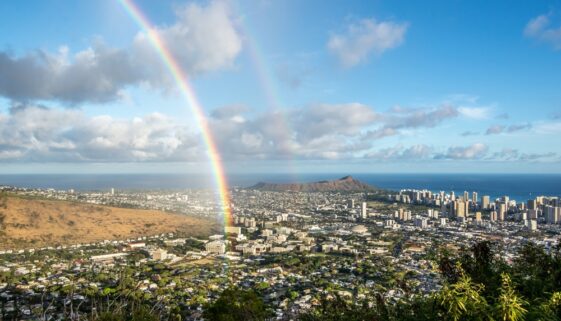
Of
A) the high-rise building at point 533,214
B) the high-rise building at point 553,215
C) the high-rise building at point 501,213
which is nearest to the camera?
the high-rise building at point 553,215

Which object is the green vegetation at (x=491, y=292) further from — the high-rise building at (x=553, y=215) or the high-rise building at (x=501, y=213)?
the high-rise building at (x=501, y=213)

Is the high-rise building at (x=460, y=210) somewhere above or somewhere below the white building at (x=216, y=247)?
above

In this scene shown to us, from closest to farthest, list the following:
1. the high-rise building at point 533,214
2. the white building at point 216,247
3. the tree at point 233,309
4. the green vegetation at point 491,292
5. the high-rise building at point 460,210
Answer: the green vegetation at point 491,292 → the tree at point 233,309 → the white building at point 216,247 → the high-rise building at point 533,214 → the high-rise building at point 460,210

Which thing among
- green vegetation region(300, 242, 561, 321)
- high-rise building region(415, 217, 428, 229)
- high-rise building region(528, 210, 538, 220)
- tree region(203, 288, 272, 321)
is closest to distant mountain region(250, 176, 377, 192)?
high-rise building region(528, 210, 538, 220)

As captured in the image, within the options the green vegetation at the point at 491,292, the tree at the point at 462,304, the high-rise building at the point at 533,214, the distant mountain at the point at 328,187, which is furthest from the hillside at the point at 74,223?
the distant mountain at the point at 328,187

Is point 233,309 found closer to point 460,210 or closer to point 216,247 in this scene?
point 216,247

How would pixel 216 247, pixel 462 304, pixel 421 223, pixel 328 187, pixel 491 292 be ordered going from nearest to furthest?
pixel 462 304, pixel 491 292, pixel 216 247, pixel 421 223, pixel 328 187

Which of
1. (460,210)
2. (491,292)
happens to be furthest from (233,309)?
(460,210)

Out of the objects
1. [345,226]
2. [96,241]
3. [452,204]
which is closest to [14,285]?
[96,241]
